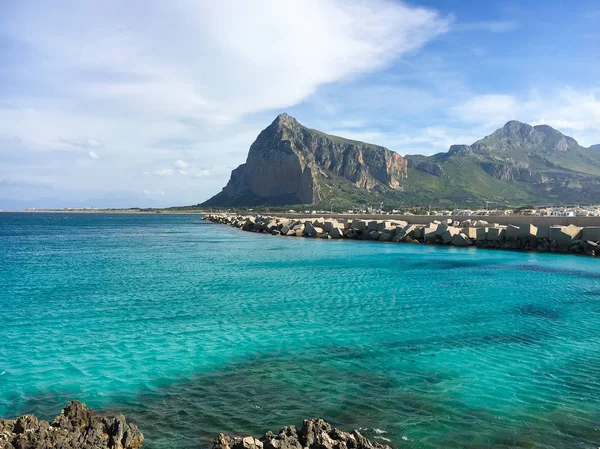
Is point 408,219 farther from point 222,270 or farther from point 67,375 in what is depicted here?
point 67,375

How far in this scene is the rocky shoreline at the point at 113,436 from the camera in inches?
208

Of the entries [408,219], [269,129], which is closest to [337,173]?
[269,129]

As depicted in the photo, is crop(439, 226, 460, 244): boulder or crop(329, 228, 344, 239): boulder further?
crop(329, 228, 344, 239): boulder

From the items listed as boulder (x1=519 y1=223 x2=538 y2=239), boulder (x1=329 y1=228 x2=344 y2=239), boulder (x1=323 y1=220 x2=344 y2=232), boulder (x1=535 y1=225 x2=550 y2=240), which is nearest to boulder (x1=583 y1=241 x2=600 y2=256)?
boulder (x1=535 y1=225 x2=550 y2=240)

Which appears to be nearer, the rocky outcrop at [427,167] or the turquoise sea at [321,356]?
the turquoise sea at [321,356]

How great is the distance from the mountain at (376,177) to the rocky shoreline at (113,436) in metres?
137

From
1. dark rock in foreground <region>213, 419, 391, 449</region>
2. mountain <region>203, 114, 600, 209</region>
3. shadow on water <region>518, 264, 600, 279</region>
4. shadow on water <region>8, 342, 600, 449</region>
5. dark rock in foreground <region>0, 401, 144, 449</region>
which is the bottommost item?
shadow on water <region>8, 342, 600, 449</region>

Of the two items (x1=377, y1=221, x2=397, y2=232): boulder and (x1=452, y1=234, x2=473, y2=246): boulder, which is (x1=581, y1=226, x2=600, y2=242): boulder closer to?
(x1=452, y1=234, x2=473, y2=246): boulder

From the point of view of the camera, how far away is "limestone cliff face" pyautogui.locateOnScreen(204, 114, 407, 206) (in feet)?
563

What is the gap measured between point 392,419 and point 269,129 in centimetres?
19846

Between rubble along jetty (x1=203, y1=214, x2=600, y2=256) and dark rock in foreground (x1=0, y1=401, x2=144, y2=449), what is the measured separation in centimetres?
2799

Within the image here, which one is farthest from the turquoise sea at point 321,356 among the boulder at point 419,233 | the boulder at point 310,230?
the boulder at point 310,230

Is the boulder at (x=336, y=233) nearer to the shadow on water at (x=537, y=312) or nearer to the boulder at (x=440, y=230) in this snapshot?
the boulder at (x=440, y=230)

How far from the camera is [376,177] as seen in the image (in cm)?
17825
